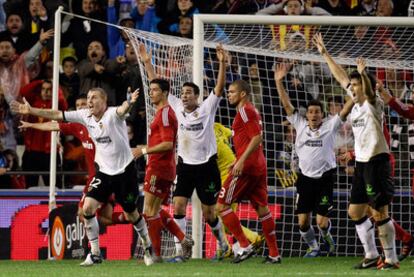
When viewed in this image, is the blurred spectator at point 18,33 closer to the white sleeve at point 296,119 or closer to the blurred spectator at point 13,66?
the blurred spectator at point 13,66

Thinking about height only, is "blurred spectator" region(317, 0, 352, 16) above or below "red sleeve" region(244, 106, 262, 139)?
above

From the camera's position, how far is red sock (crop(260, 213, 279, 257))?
52.9 ft

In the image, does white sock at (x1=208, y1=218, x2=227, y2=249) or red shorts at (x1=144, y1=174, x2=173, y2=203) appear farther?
white sock at (x1=208, y1=218, x2=227, y2=249)

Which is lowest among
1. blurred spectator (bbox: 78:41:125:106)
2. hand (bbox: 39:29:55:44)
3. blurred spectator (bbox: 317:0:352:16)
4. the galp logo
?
the galp logo

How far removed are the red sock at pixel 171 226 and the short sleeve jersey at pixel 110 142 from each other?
52.7 inches

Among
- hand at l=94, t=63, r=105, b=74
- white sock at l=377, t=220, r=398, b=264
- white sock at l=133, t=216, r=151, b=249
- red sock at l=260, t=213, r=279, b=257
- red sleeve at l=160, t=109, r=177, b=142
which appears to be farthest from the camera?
hand at l=94, t=63, r=105, b=74

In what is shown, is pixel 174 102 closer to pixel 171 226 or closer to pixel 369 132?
pixel 171 226

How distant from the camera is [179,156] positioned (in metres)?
17.0

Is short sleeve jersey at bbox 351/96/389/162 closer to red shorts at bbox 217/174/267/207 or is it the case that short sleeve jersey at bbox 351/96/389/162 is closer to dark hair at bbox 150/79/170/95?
red shorts at bbox 217/174/267/207

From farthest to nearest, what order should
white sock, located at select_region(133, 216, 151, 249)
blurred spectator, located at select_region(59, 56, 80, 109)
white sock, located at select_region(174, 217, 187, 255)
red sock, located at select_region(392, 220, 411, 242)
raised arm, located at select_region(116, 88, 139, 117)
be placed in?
blurred spectator, located at select_region(59, 56, 80, 109), red sock, located at select_region(392, 220, 411, 242), white sock, located at select_region(174, 217, 187, 255), white sock, located at select_region(133, 216, 151, 249), raised arm, located at select_region(116, 88, 139, 117)

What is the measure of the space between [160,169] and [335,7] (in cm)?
649

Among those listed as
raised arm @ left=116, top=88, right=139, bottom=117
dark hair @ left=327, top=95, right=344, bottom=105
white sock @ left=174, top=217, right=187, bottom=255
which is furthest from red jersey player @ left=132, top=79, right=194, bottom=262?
dark hair @ left=327, top=95, right=344, bottom=105

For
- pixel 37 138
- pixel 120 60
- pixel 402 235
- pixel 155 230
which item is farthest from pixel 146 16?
pixel 402 235

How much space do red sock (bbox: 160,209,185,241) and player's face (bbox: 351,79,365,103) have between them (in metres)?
3.40
